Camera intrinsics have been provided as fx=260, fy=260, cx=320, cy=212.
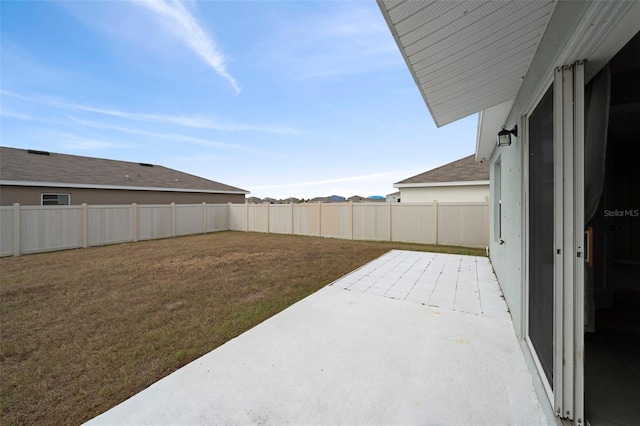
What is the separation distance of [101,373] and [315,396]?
1936mm

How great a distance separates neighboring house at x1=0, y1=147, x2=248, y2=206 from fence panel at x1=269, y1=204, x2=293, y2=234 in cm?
654

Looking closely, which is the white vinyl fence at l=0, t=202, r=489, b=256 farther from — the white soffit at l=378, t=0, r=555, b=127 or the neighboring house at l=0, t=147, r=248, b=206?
the white soffit at l=378, t=0, r=555, b=127

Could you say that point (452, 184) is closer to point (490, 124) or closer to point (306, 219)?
point (306, 219)

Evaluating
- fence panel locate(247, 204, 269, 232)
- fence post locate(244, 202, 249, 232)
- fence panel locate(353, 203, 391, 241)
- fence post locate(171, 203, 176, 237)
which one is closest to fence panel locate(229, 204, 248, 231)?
fence post locate(244, 202, 249, 232)

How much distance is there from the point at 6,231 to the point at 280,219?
971 centimetres

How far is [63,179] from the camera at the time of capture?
12.2m

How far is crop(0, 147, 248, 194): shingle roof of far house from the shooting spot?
1142cm

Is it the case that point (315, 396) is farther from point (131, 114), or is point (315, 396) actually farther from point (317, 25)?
point (131, 114)

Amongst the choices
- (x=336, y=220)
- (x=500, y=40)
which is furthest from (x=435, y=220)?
(x=500, y=40)

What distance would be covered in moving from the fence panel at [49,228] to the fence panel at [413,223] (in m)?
12.2

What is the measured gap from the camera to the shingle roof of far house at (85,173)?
450 inches

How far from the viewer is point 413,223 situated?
10297mm
